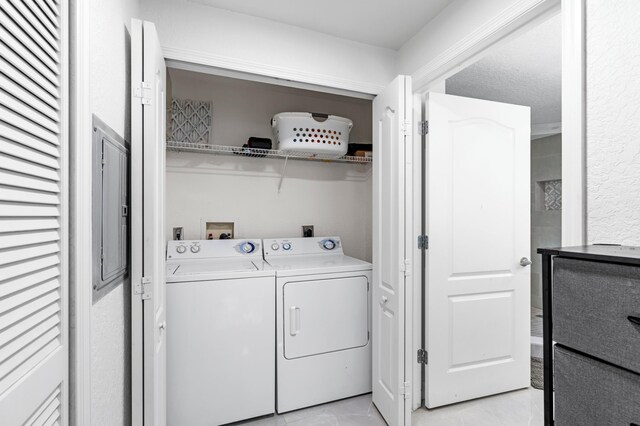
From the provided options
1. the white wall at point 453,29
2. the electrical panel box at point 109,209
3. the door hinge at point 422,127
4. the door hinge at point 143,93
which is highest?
the white wall at point 453,29

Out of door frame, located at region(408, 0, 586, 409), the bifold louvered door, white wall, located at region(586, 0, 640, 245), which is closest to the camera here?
the bifold louvered door

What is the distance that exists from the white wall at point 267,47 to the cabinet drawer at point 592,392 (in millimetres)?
1829

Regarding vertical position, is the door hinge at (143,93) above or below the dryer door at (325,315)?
above

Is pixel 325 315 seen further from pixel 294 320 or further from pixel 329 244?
pixel 329 244

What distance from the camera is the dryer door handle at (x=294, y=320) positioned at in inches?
78.4

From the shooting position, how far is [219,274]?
1854 millimetres

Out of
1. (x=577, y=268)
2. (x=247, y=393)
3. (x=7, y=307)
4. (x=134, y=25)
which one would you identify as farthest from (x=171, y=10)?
(x=247, y=393)

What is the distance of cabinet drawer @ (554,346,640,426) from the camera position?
0.64 metres

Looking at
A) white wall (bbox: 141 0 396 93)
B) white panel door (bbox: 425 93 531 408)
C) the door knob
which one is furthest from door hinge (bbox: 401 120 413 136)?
the door knob

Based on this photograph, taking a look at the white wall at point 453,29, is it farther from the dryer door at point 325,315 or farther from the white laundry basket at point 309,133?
the dryer door at point 325,315

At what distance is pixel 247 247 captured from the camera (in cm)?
246

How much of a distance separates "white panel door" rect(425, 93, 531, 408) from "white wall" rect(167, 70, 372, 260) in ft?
3.48

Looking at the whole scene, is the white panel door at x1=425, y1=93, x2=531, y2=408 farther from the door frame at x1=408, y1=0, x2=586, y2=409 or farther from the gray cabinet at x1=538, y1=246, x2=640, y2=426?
the gray cabinet at x1=538, y1=246, x2=640, y2=426

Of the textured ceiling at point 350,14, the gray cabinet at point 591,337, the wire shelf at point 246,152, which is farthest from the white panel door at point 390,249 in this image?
the gray cabinet at point 591,337
